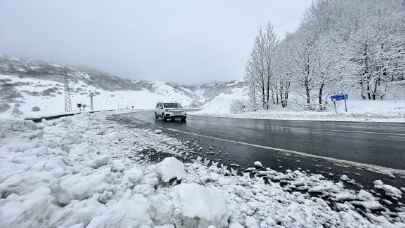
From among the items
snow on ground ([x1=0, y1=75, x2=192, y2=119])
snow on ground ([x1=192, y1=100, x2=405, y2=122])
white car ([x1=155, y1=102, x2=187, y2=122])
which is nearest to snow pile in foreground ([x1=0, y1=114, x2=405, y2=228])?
white car ([x1=155, y1=102, x2=187, y2=122])

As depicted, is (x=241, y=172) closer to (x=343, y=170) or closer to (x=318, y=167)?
(x=318, y=167)

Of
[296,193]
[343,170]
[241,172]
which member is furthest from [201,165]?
[343,170]

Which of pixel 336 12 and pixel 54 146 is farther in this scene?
pixel 336 12

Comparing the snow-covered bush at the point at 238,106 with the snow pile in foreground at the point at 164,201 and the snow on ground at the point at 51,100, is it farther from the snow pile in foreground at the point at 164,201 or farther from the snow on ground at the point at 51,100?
the snow on ground at the point at 51,100

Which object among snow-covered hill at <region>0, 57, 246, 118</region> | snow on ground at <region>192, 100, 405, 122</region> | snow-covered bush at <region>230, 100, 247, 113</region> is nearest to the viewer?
snow on ground at <region>192, 100, 405, 122</region>

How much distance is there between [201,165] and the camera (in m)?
4.82

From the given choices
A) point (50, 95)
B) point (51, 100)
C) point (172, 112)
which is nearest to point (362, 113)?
point (172, 112)

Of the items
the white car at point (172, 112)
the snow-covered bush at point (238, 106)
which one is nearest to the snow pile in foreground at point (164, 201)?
the white car at point (172, 112)

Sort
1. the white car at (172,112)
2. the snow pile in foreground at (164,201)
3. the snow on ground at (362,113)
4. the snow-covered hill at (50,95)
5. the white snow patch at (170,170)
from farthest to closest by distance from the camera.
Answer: the snow-covered hill at (50,95) → the white car at (172,112) → the snow on ground at (362,113) → the white snow patch at (170,170) → the snow pile in foreground at (164,201)

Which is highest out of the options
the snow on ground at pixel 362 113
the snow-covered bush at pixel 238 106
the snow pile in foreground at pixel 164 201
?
the snow-covered bush at pixel 238 106

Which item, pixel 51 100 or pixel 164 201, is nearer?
pixel 164 201

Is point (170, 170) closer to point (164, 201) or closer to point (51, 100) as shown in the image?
point (164, 201)

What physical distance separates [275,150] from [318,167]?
5.57 ft

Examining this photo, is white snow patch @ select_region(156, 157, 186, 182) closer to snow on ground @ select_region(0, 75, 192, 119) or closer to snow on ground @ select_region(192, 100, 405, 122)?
snow on ground @ select_region(192, 100, 405, 122)
